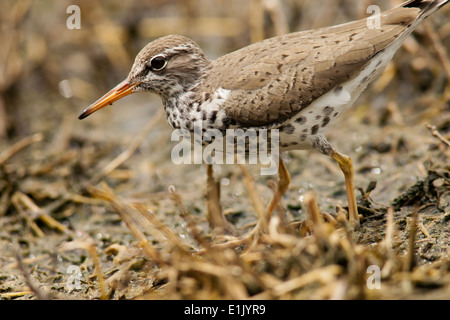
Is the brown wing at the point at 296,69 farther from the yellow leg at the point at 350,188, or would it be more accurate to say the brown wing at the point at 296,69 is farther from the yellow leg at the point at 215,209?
the yellow leg at the point at 215,209

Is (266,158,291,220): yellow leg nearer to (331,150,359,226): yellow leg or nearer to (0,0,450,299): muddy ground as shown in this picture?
(0,0,450,299): muddy ground

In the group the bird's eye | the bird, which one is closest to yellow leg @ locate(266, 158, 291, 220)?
the bird

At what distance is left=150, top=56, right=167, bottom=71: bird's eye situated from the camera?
5.30m

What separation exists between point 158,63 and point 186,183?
1986 millimetres

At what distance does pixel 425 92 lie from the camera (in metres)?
7.59

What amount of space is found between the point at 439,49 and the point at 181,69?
126 inches

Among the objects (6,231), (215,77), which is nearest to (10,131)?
(6,231)

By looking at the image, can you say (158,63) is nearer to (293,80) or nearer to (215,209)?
(293,80)

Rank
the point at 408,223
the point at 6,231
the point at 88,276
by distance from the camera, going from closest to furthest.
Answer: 1. the point at 408,223
2. the point at 88,276
3. the point at 6,231

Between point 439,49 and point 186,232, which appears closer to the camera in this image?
point 186,232

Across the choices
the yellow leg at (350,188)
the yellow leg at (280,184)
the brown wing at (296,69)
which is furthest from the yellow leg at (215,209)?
the yellow leg at (350,188)

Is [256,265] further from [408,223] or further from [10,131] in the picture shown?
[10,131]

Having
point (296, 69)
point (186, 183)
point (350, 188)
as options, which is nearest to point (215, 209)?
point (350, 188)

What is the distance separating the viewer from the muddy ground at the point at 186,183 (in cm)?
390
